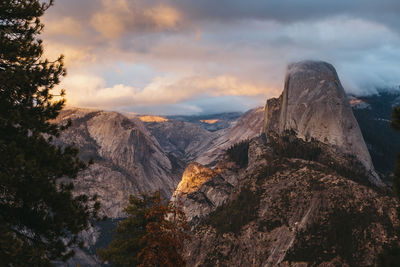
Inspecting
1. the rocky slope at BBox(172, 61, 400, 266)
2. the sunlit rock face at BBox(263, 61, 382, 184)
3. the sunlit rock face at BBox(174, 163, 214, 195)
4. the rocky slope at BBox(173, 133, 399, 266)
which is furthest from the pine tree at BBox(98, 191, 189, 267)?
the sunlit rock face at BBox(174, 163, 214, 195)

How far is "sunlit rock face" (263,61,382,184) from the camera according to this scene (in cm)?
11006

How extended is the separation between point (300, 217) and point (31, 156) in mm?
63029

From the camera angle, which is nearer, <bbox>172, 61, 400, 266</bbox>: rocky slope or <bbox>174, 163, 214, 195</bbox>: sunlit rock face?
<bbox>172, 61, 400, 266</bbox>: rocky slope

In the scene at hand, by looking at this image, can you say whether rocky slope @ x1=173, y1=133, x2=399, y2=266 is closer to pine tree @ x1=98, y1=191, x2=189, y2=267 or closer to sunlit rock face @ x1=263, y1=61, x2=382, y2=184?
sunlit rock face @ x1=263, y1=61, x2=382, y2=184

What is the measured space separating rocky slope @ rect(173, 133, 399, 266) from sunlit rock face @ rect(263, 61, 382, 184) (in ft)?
19.7

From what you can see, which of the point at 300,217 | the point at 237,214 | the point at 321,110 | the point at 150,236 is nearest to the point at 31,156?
the point at 150,236

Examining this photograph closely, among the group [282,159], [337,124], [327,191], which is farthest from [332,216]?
[337,124]

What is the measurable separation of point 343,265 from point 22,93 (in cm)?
5501

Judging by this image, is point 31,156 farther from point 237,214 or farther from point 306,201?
point 237,214

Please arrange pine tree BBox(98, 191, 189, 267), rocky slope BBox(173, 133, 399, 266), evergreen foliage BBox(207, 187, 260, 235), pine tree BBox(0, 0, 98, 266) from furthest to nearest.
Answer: evergreen foliage BBox(207, 187, 260, 235) < rocky slope BBox(173, 133, 399, 266) < pine tree BBox(98, 191, 189, 267) < pine tree BBox(0, 0, 98, 266)

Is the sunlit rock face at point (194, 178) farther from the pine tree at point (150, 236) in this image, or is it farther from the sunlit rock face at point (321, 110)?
the pine tree at point (150, 236)

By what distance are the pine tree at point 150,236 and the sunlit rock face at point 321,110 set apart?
81763 millimetres

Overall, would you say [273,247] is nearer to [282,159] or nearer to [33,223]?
[282,159]

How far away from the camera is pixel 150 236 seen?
29.4 metres
